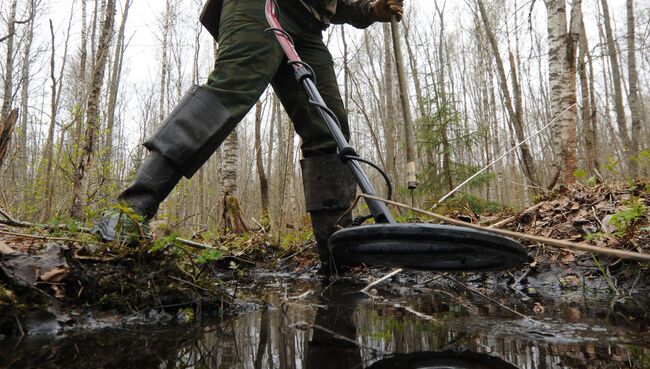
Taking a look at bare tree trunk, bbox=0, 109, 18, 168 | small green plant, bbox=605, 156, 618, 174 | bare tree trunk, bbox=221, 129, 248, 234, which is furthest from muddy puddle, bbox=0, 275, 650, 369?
bare tree trunk, bbox=221, 129, 248, 234

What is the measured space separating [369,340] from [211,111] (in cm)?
121

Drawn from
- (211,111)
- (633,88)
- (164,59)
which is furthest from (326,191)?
(164,59)

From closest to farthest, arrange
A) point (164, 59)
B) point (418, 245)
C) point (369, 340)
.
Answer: point (369, 340), point (418, 245), point (164, 59)

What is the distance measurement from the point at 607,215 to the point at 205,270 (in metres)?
2.43

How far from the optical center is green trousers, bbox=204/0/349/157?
71.2 inches

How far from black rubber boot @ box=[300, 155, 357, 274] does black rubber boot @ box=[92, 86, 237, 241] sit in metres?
0.65

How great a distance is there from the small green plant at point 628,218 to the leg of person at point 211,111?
6.23ft

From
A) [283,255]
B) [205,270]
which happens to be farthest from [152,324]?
[283,255]

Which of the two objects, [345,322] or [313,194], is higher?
[313,194]

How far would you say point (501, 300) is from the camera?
1610 millimetres

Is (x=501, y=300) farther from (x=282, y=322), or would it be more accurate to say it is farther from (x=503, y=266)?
(x=282, y=322)

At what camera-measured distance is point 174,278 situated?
4.45 ft

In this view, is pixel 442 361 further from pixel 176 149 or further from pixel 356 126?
pixel 356 126

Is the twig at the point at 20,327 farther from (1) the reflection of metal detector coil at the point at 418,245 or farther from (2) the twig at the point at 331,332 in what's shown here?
(1) the reflection of metal detector coil at the point at 418,245
